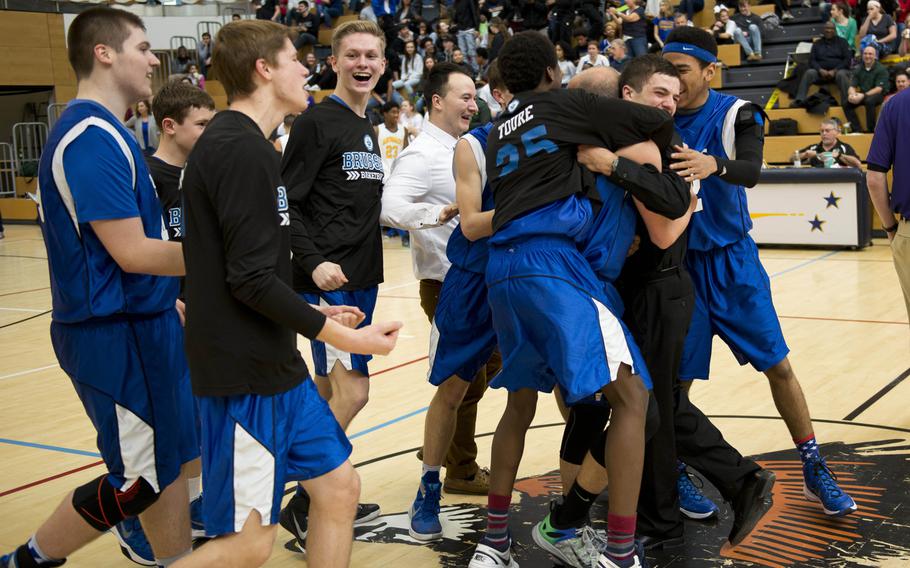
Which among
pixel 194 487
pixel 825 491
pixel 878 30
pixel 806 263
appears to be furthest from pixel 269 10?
pixel 825 491

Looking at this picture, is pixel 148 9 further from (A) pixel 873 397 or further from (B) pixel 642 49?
(A) pixel 873 397

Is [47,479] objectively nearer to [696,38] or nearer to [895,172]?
[696,38]

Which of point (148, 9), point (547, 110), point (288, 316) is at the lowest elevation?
point (288, 316)

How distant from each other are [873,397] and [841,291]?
3.90 meters

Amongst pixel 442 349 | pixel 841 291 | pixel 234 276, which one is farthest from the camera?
pixel 841 291

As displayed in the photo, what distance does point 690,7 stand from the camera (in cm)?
1873

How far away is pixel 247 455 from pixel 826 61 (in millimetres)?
15478

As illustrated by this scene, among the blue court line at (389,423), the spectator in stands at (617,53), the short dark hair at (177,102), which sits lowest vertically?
the blue court line at (389,423)

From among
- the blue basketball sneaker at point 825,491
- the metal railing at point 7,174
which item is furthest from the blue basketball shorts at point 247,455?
the metal railing at point 7,174

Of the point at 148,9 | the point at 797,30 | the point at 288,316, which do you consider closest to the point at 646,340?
the point at 288,316

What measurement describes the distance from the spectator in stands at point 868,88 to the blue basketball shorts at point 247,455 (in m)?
13.9

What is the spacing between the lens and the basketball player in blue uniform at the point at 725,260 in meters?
4.05

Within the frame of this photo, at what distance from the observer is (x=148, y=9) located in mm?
25641

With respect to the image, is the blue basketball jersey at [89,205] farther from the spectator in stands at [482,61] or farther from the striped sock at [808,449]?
the spectator in stands at [482,61]
